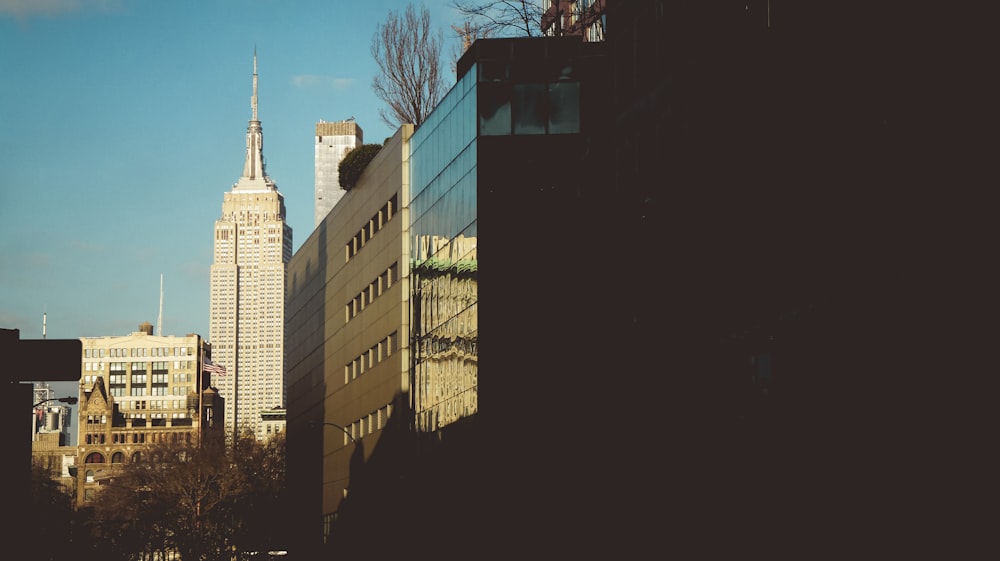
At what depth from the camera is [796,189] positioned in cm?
3403

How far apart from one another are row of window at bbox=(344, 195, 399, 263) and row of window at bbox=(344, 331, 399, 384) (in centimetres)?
642

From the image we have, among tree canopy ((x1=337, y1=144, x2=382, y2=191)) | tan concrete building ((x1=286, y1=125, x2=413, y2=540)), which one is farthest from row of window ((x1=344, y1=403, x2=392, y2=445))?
tree canopy ((x1=337, y1=144, x2=382, y2=191))

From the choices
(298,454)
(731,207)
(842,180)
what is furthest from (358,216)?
(842,180)

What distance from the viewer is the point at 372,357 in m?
82.1

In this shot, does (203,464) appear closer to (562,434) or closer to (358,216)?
(358,216)

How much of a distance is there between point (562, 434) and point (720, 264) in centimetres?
1591

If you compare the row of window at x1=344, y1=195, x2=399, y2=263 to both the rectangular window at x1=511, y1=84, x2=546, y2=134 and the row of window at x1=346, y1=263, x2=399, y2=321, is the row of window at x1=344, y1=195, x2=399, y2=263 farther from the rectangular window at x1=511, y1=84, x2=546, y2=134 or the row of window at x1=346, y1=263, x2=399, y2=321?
the rectangular window at x1=511, y1=84, x2=546, y2=134

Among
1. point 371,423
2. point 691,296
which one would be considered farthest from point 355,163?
point 691,296

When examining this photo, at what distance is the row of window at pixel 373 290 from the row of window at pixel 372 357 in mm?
2817

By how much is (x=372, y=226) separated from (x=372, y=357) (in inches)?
293

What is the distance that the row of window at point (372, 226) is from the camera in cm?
7750

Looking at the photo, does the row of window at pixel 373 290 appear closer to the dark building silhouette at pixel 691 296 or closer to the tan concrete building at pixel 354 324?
the tan concrete building at pixel 354 324

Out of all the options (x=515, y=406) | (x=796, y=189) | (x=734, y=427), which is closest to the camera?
(x=796, y=189)

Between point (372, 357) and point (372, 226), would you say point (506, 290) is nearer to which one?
point (372, 357)
